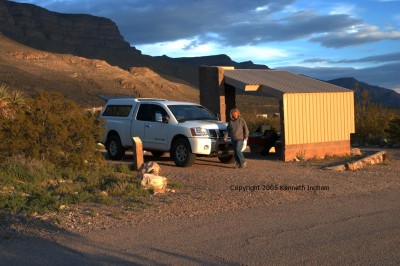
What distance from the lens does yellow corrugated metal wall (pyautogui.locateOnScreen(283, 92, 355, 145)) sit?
60.6 feet

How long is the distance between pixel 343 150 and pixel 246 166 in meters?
5.09

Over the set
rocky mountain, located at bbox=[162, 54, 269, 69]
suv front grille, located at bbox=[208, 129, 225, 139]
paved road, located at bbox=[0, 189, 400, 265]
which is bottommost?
paved road, located at bbox=[0, 189, 400, 265]

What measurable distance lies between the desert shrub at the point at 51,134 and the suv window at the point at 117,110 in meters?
3.39

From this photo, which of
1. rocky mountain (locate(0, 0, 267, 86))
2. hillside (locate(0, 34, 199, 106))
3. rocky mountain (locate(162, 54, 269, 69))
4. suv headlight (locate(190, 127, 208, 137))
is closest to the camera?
suv headlight (locate(190, 127, 208, 137))

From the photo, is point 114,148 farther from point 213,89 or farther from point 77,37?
point 77,37

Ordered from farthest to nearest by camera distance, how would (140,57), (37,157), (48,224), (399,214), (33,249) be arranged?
1. (140,57)
2. (37,157)
3. (399,214)
4. (48,224)
5. (33,249)

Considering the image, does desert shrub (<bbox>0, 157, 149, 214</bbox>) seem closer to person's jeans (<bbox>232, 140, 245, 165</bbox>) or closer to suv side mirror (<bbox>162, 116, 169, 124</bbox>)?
suv side mirror (<bbox>162, 116, 169, 124</bbox>)

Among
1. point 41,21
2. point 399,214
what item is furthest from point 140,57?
point 399,214

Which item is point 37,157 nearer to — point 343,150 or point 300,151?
point 300,151

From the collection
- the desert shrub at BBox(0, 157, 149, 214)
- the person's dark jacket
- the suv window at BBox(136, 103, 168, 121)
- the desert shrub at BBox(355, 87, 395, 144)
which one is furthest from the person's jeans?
the desert shrub at BBox(355, 87, 395, 144)

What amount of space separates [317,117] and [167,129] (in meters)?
5.35

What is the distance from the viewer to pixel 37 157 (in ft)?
47.6

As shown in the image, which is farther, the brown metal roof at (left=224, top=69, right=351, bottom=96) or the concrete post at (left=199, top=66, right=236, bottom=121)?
the concrete post at (left=199, top=66, right=236, bottom=121)

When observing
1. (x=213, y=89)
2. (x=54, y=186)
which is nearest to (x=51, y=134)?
(x=54, y=186)
